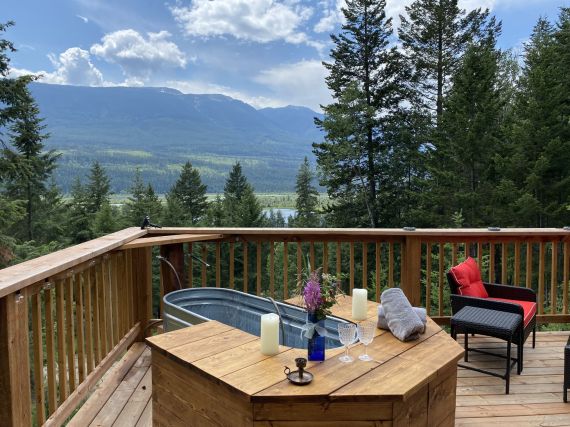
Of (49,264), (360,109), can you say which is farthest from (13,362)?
(360,109)

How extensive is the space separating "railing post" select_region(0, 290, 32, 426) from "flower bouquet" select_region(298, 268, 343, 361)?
1170mm

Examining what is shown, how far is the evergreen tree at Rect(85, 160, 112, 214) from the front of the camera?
1161 inches

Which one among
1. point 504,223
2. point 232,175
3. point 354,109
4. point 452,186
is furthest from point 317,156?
point 232,175

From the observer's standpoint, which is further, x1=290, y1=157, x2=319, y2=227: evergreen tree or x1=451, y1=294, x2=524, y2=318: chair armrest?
x1=290, y1=157, x2=319, y2=227: evergreen tree

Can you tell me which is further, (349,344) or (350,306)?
(350,306)

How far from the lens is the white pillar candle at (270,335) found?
5.88 ft

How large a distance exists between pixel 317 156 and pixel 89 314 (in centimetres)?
1741

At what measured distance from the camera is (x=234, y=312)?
2.62 meters

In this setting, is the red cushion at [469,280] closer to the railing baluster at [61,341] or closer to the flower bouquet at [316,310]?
the flower bouquet at [316,310]

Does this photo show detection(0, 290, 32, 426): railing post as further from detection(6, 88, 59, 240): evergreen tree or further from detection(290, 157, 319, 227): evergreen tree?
detection(290, 157, 319, 227): evergreen tree

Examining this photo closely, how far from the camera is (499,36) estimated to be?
18.5 meters

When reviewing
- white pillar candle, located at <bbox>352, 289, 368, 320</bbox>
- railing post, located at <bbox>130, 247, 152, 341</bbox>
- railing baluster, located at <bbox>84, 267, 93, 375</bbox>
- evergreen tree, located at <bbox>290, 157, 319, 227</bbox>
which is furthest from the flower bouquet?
evergreen tree, located at <bbox>290, 157, 319, 227</bbox>

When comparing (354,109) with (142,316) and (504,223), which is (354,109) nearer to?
(504,223)

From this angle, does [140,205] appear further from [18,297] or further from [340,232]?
[18,297]
